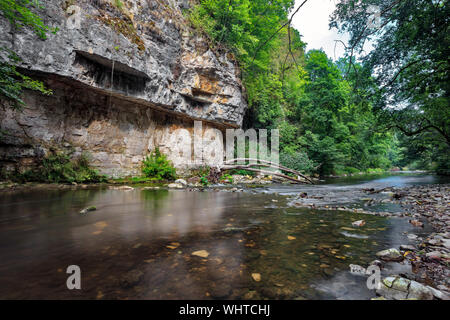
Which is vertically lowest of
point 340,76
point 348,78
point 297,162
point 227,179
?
point 227,179

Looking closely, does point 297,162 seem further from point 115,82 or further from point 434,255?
point 434,255

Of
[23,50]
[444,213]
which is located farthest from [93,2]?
[444,213]

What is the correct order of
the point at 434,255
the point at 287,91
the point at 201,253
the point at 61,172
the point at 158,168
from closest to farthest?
the point at 434,255 < the point at 201,253 < the point at 61,172 < the point at 158,168 < the point at 287,91

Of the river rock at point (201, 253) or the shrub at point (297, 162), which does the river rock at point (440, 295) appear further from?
the shrub at point (297, 162)

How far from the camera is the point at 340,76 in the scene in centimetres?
1534

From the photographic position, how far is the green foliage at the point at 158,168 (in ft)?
35.8

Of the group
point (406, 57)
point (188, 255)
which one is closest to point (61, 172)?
point (188, 255)

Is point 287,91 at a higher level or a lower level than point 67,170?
higher

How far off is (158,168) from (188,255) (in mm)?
9768

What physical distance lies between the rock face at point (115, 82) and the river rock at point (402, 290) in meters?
10.5

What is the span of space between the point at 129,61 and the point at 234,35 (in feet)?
24.5

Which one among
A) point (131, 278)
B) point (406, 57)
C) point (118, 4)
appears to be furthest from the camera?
point (118, 4)

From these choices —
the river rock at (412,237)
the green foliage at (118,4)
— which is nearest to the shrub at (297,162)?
the river rock at (412,237)

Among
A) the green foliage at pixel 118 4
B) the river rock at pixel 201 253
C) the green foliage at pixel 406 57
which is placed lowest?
the river rock at pixel 201 253
